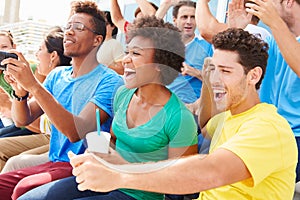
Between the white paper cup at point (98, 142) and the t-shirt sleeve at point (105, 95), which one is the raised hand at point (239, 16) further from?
the white paper cup at point (98, 142)

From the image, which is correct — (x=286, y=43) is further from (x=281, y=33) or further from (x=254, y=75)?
(x=254, y=75)

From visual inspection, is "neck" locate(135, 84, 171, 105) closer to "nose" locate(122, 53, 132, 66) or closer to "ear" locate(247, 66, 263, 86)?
"nose" locate(122, 53, 132, 66)

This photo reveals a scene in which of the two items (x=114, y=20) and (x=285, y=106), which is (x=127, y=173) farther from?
(x=114, y=20)

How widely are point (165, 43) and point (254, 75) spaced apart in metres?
0.29

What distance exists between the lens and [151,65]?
0.96 m

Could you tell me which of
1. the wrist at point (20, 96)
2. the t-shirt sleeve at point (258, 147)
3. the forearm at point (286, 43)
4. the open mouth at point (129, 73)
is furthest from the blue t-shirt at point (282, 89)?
the wrist at point (20, 96)

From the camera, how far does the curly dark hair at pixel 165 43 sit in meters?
0.94

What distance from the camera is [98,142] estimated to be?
100cm

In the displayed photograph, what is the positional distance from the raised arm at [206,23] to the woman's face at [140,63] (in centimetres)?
59

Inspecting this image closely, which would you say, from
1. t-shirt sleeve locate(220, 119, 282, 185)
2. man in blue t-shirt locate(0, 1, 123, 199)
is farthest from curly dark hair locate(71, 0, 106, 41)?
t-shirt sleeve locate(220, 119, 282, 185)

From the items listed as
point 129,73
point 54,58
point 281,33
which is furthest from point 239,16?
point 54,58

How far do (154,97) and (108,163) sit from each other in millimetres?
214

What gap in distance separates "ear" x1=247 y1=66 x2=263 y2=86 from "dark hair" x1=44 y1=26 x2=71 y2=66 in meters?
1.15

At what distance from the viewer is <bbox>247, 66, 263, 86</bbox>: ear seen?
3.65ft
